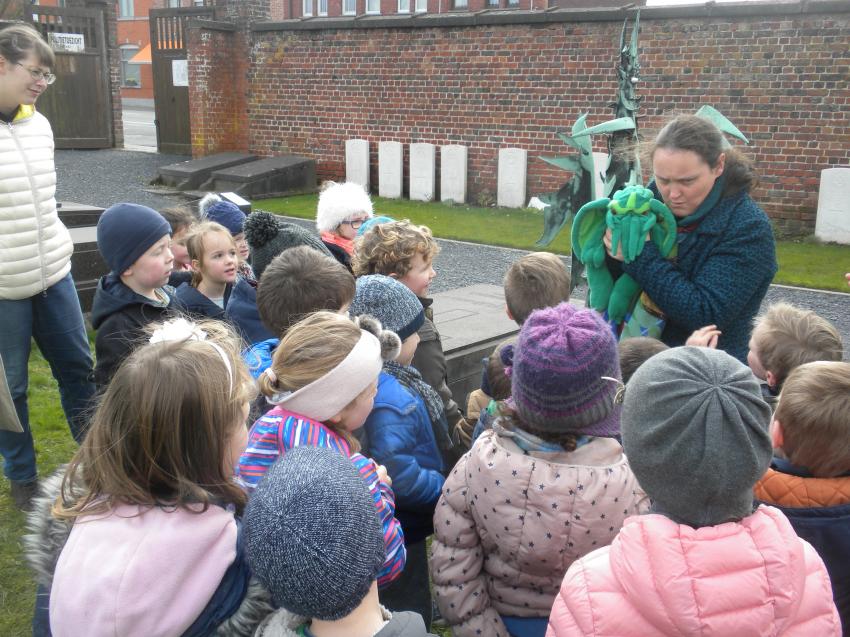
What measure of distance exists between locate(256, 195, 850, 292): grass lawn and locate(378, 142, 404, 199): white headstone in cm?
25

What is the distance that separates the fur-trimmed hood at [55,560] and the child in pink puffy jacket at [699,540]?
56 centimetres

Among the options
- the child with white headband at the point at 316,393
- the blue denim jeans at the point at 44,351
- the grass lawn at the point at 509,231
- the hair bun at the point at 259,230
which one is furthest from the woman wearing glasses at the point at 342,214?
the grass lawn at the point at 509,231

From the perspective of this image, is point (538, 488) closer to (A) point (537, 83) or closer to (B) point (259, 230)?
(B) point (259, 230)

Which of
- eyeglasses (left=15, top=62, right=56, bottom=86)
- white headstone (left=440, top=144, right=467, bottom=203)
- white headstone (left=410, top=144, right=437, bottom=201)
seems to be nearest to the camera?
eyeglasses (left=15, top=62, right=56, bottom=86)

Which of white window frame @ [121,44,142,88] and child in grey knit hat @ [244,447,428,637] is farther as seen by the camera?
white window frame @ [121,44,142,88]

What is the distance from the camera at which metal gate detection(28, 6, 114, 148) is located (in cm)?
1691

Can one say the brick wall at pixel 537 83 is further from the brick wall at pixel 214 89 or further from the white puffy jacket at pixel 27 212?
the white puffy jacket at pixel 27 212

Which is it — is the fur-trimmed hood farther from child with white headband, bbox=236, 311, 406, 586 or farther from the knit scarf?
the knit scarf

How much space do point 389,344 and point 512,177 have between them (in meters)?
10.3

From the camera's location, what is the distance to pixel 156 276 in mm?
3098

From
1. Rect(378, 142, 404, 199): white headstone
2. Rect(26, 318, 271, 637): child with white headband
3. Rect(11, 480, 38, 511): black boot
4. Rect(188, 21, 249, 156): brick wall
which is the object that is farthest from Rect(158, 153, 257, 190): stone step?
Rect(26, 318, 271, 637): child with white headband

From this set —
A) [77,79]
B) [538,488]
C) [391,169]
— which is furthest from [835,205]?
[77,79]

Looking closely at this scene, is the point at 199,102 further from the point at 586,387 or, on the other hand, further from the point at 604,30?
the point at 586,387

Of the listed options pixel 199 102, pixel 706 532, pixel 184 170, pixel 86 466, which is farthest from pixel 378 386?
pixel 199 102
